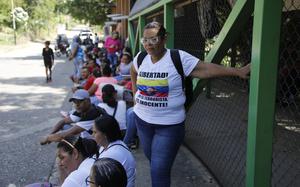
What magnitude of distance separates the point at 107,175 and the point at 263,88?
1.12 metres

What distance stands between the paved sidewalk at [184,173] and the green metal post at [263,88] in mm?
1952

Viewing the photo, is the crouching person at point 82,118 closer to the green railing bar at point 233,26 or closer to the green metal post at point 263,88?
the green railing bar at point 233,26

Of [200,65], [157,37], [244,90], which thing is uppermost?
[157,37]

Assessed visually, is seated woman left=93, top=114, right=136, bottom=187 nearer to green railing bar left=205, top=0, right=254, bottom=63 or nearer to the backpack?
the backpack

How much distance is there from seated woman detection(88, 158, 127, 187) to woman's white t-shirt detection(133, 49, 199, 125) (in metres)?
1.20

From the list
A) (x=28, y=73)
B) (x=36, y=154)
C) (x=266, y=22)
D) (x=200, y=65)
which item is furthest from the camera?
(x=28, y=73)

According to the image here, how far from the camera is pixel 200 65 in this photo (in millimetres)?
3197

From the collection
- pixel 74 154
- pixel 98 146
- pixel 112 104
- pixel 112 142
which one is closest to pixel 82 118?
pixel 112 104

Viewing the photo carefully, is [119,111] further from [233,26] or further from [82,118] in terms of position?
[233,26]

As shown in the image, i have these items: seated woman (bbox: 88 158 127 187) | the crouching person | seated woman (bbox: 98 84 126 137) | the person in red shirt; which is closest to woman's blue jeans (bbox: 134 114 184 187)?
seated woman (bbox: 88 158 127 187)

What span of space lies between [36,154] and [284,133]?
12.3ft

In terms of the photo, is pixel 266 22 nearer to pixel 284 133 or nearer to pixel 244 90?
pixel 244 90

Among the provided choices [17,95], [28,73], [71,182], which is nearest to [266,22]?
[71,182]

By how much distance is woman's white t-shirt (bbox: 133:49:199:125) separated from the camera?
324 cm
